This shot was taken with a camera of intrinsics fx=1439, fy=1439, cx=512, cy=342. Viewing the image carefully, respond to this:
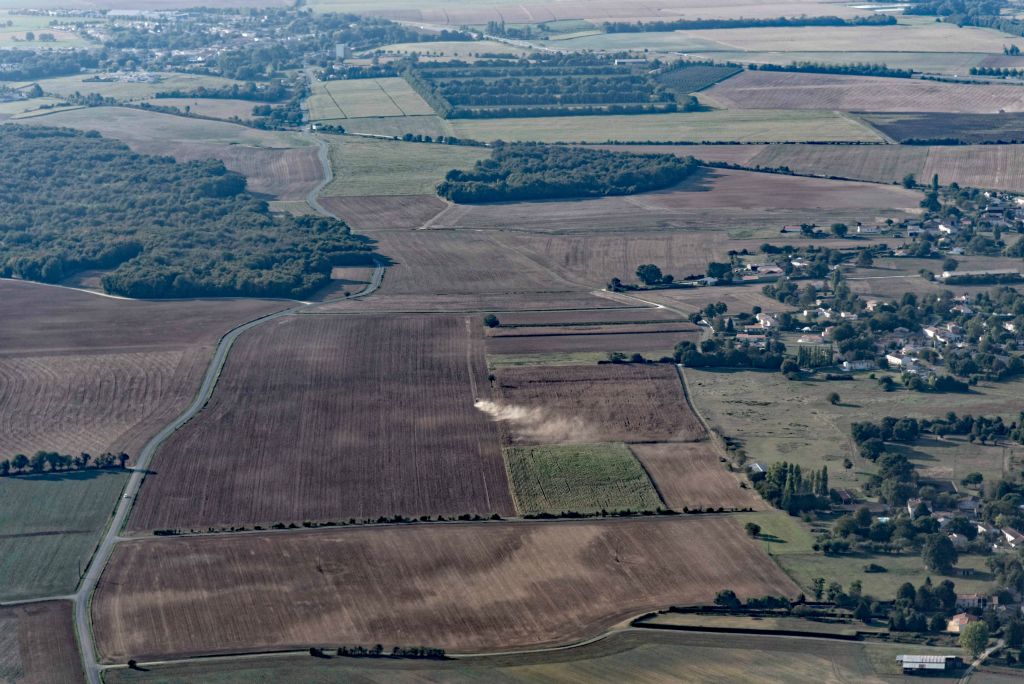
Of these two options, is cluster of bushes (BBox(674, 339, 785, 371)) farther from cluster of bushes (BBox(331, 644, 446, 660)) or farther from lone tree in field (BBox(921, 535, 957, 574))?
cluster of bushes (BBox(331, 644, 446, 660))

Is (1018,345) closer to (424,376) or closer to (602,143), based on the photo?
(424,376)

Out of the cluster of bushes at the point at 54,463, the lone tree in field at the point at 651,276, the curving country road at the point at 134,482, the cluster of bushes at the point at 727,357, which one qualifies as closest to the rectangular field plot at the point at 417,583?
the curving country road at the point at 134,482

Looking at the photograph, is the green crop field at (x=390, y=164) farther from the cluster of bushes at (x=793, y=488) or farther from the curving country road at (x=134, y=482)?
the cluster of bushes at (x=793, y=488)

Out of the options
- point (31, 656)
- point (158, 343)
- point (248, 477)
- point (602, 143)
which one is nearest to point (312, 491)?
point (248, 477)

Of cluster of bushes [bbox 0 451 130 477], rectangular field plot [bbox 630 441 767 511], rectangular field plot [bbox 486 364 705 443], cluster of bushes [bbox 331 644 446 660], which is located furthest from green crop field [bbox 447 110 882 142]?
cluster of bushes [bbox 331 644 446 660]

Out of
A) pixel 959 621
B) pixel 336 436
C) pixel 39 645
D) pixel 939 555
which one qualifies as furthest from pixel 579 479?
pixel 39 645
